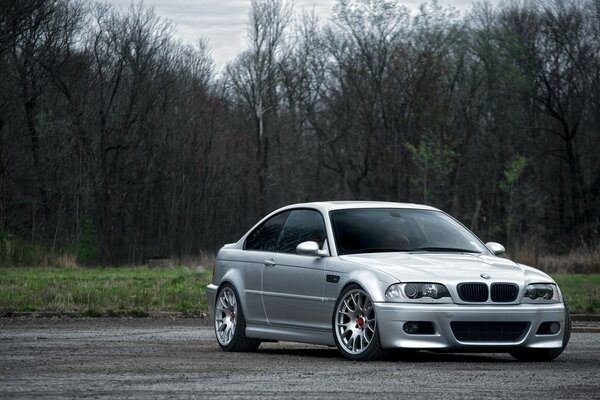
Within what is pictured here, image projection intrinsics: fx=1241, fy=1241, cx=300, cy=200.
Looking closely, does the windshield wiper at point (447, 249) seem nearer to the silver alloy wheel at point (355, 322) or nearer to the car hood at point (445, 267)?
the car hood at point (445, 267)

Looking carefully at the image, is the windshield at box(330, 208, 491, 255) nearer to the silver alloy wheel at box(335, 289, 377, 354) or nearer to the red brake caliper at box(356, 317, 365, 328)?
the silver alloy wheel at box(335, 289, 377, 354)

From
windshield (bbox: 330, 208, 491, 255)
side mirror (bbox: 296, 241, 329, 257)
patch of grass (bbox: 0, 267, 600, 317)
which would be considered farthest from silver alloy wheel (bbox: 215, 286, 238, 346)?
patch of grass (bbox: 0, 267, 600, 317)

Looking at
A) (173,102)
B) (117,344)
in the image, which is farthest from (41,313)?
(173,102)

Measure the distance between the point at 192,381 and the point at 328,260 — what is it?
314 cm

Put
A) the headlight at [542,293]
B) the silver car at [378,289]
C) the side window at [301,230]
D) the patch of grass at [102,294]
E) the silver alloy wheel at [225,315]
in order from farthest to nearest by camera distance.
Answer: the patch of grass at [102,294], the silver alloy wheel at [225,315], the side window at [301,230], the headlight at [542,293], the silver car at [378,289]

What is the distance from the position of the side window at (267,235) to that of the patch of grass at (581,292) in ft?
29.1

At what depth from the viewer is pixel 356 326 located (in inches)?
450

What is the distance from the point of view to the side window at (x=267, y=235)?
13.3m

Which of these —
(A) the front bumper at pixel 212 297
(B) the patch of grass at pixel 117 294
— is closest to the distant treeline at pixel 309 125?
(B) the patch of grass at pixel 117 294

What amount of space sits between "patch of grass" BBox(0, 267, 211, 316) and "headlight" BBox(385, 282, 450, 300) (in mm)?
9741

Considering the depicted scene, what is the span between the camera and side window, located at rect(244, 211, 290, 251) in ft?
43.5

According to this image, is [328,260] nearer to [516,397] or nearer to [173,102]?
[516,397]

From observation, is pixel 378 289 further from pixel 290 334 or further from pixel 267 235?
pixel 267 235

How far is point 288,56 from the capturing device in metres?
65.8
